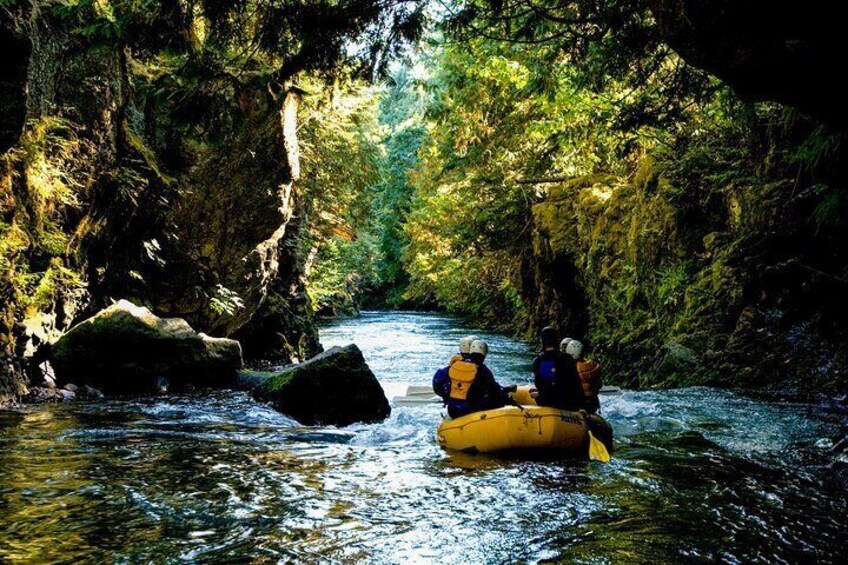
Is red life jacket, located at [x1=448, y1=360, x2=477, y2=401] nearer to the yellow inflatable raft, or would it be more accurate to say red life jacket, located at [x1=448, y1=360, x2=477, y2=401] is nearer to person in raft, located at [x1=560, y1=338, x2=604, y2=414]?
the yellow inflatable raft

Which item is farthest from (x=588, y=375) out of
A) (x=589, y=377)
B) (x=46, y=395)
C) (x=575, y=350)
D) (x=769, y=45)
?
(x=46, y=395)

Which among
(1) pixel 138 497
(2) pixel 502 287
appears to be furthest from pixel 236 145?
(2) pixel 502 287

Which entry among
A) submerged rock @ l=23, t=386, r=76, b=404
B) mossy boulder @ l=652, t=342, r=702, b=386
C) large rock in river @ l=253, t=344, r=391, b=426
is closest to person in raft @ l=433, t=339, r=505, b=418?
large rock in river @ l=253, t=344, r=391, b=426

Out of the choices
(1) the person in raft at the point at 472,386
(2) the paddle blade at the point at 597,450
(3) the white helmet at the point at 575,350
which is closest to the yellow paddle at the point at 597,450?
(2) the paddle blade at the point at 597,450

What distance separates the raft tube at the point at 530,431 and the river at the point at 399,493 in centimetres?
23

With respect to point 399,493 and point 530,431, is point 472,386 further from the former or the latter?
point 399,493

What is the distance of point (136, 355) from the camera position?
11.0 m

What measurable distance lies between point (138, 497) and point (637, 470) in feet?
14.9

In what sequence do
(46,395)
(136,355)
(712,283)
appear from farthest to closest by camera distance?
(712,283) < (136,355) < (46,395)

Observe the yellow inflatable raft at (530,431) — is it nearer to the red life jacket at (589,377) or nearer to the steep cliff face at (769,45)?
the red life jacket at (589,377)

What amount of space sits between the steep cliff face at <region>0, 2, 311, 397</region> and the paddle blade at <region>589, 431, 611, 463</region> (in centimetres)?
490

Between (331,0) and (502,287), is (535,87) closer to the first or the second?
(331,0)

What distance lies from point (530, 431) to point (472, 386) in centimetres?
104

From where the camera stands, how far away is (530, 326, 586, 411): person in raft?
7879mm
